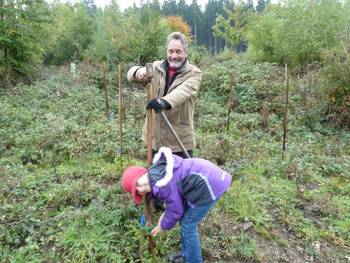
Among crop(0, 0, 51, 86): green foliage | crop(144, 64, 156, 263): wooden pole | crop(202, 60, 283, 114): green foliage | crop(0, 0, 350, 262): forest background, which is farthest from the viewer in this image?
crop(0, 0, 51, 86): green foliage

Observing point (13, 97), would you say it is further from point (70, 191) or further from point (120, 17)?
point (120, 17)

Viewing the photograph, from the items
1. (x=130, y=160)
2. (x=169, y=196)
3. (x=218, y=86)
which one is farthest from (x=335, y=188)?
(x=218, y=86)

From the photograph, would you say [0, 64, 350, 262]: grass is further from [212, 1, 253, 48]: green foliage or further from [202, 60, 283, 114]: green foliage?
[212, 1, 253, 48]: green foliage

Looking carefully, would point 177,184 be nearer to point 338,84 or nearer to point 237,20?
point 338,84

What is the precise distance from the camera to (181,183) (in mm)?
2699

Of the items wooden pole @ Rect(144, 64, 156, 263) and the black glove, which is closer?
the black glove

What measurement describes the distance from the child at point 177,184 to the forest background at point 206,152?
30.2 inches

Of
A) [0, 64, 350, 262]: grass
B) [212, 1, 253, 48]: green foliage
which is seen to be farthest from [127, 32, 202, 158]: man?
[212, 1, 253, 48]: green foliage

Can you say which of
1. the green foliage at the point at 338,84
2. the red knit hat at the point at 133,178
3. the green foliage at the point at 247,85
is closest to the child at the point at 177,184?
the red knit hat at the point at 133,178

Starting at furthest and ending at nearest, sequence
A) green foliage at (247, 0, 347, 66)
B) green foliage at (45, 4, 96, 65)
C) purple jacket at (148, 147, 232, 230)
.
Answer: green foliage at (45, 4, 96, 65), green foliage at (247, 0, 347, 66), purple jacket at (148, 147, 232, 230)

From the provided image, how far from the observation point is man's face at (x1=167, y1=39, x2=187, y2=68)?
3045 millimetres

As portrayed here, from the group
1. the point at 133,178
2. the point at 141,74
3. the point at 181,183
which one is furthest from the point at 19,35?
the point at 181,183

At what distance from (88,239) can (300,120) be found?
21.4ft

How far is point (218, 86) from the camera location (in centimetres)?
1127
